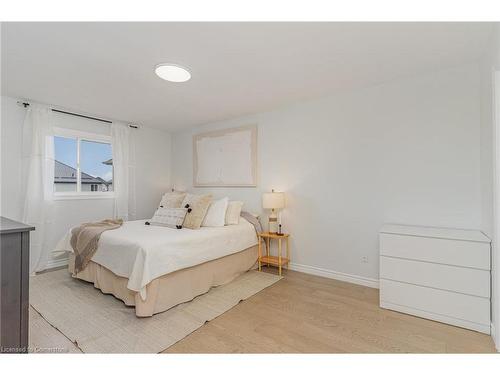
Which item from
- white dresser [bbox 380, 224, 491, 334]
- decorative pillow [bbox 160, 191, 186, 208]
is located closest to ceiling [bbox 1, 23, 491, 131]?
decorative pillow [bbox 160, 191, 186, 208]

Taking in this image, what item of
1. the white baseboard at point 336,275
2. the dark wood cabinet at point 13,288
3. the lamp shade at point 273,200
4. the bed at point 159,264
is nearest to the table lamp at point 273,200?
the lamp shade at point 273,200

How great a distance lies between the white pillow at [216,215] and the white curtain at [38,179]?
2.18 meters

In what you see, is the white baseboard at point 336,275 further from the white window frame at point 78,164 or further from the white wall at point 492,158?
the white window frame at point 78,164

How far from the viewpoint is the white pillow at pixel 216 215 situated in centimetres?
→ 323

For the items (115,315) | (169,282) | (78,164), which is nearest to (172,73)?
(169,282)

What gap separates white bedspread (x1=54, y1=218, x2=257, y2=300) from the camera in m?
2.09

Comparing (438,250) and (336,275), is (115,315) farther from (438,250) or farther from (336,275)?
(438,250)

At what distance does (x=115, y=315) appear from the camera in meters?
2.12

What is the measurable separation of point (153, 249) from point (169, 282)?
373mm

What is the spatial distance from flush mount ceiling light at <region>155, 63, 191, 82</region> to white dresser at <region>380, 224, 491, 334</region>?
2524 millimetres

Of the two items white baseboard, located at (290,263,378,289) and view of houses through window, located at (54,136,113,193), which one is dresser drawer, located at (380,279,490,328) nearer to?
white baseboard, located at (290,263,378,289)

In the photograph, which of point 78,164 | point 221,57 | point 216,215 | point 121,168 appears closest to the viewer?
point 221,57

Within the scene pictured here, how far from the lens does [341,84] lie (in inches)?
108

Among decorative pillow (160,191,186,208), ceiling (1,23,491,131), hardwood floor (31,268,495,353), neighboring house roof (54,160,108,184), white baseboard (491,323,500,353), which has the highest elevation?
ceiling (1,23,491,131)
